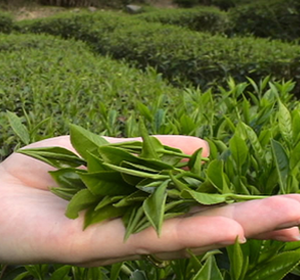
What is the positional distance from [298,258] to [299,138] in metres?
0.46

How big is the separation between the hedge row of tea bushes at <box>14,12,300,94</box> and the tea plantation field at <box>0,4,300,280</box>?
0.5 inches

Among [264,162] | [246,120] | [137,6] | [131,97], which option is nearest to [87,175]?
[264,162]

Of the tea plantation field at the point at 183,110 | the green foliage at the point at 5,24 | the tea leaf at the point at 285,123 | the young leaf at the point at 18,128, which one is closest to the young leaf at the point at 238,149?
the tea plantation field at the point at 183,110

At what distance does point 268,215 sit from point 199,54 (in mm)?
3856

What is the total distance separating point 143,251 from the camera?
37.6 inches

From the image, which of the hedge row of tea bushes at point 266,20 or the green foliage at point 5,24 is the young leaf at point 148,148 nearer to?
the hedge row of tea bushes at point 266,20

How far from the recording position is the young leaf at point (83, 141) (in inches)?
40.6

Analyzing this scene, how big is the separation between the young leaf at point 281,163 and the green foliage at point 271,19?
6509mm

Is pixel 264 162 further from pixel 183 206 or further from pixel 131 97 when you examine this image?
pixel 131 97

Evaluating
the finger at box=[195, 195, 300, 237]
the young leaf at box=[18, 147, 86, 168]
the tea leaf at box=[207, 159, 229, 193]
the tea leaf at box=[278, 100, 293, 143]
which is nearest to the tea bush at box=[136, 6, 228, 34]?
the tea leaf at box=[278, 100, 293, 143]

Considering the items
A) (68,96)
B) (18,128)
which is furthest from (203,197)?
(68,96)

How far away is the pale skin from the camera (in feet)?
2.95

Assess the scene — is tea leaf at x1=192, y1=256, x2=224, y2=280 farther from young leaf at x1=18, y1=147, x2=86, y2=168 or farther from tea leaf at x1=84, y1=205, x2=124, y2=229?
young leaf at x1=18, y1=147, x2=86, y2=168

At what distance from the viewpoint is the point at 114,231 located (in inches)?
38.6
